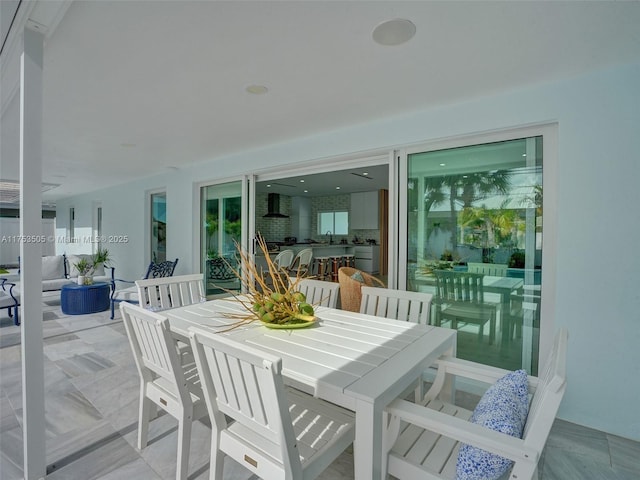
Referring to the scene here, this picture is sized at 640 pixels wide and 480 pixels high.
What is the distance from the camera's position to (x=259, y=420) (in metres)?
1.24

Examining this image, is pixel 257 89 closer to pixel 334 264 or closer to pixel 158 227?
pixel 158 227

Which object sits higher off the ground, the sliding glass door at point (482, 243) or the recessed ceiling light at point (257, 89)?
the recessed ceiling light at point (257, 89)

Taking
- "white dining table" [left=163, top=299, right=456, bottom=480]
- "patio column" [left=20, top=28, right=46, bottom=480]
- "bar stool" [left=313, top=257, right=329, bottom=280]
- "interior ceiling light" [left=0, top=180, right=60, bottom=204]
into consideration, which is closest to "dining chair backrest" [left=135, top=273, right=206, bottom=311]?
"white dining table" [left=163, top=299, right=456, bottom=480]

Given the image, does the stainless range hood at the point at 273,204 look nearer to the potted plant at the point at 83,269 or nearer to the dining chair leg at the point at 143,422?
the potted plant at the point at 83,269

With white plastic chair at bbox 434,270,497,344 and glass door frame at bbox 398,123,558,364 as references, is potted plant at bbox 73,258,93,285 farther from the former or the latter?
glass door frame at bbox 398,123,558,364

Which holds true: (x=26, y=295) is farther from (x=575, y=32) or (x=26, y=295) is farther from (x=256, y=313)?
(x=575, y=32)

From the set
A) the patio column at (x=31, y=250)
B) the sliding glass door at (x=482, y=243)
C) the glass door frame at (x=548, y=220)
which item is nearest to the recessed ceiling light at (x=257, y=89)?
the patio column at (x=31, y=250)

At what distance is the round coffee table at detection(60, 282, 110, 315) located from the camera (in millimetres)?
5023

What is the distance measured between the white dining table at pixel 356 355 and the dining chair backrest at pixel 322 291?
39 cm

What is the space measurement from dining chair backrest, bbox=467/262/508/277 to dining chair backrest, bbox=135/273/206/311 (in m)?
2.42

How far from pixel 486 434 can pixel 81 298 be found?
5774 mm

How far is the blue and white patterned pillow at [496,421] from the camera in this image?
1085mm

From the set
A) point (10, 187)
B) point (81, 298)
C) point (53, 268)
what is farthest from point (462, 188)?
point (10, 187)

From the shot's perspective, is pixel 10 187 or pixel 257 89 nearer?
pixel 257 89
